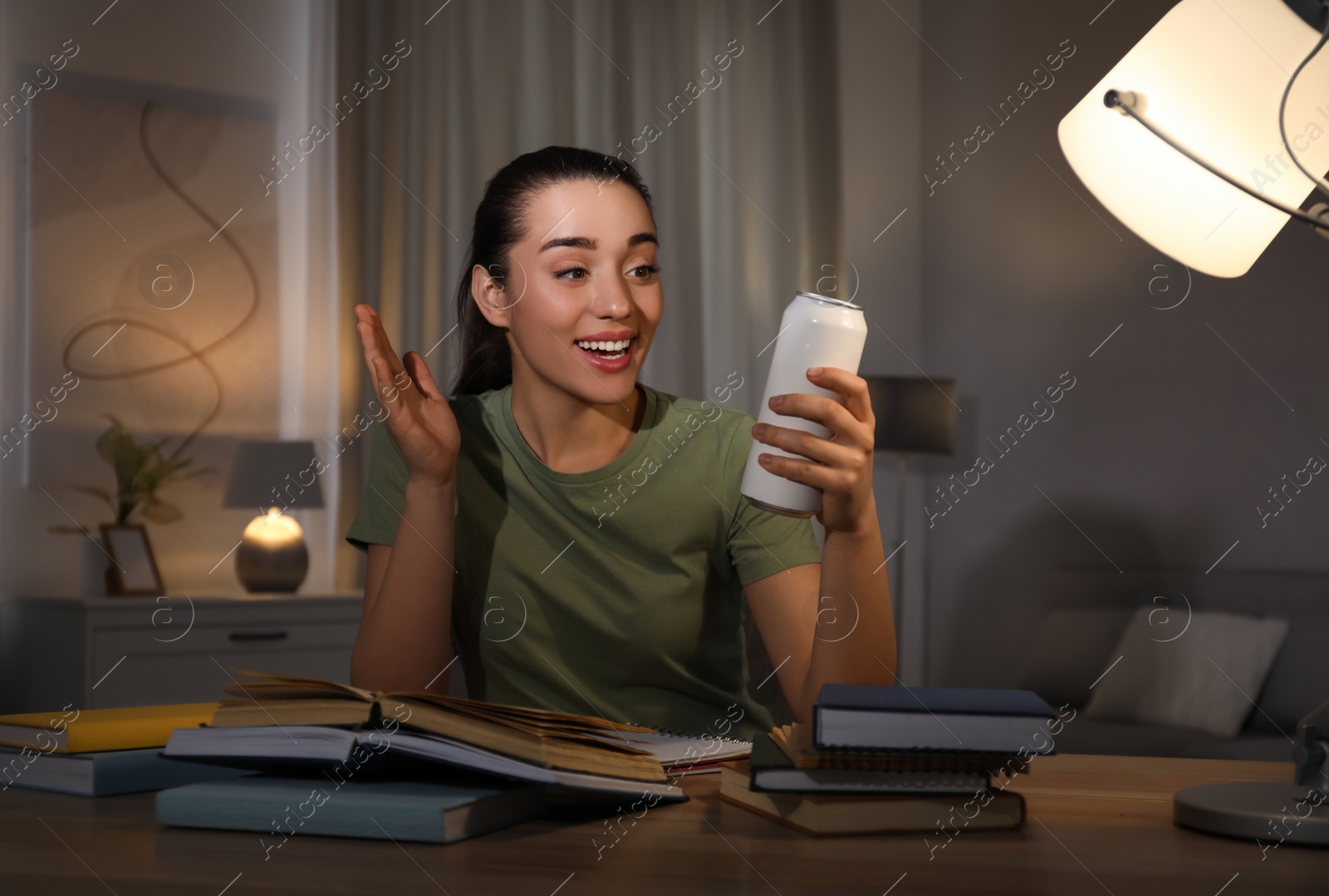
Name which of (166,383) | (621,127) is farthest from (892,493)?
(166,383)

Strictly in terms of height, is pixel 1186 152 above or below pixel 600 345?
below

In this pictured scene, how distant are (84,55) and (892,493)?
253 centimetres

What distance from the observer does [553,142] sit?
10.3 feet

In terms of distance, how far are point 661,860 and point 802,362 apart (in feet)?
1.17

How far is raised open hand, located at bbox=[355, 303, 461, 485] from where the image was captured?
1.07 meters

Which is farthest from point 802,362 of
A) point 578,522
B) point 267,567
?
point 267,567

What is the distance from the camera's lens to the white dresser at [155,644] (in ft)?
8.15

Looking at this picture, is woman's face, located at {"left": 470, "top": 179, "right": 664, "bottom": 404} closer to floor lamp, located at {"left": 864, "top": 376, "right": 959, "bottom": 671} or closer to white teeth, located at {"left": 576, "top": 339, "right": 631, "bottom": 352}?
white teeth, located at {"left": 576, "top": 339, "right": 631, "bottom": 352}

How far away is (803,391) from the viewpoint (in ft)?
2.71

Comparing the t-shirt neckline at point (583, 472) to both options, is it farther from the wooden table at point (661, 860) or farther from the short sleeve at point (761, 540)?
the wooden table at point (661, 860)

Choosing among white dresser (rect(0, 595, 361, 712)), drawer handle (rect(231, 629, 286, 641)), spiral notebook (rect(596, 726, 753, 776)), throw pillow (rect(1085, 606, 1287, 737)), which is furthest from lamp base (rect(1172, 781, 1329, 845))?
drawer handle (rect(231, 629, 286, 641))

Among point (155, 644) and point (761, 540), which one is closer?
point (761, 540)

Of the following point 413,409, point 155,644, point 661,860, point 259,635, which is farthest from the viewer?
point 259,635

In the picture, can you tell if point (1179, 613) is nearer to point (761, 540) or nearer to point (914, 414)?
point (914, 414)
